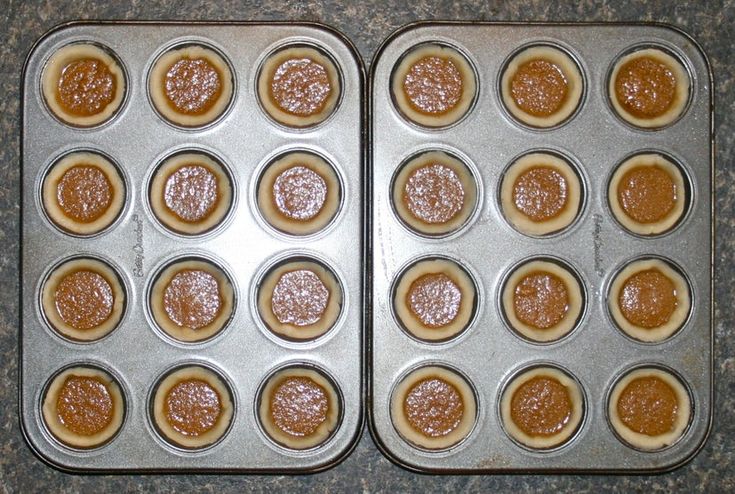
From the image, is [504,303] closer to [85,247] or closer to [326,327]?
[326,327]

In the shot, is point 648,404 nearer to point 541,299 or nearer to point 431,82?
point 541,299

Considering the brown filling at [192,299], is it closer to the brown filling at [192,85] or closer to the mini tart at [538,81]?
the brown filling at [192,85]

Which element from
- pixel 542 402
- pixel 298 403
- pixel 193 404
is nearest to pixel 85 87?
pixel 193 404

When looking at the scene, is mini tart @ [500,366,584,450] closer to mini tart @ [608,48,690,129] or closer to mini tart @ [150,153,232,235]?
mini tart @ [608,48,690,129]

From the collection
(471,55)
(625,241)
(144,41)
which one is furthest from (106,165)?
(625,241)

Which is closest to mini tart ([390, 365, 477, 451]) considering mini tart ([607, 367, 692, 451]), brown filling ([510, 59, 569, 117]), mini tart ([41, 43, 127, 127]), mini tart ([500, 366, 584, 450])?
mini tart ([500, 366, 584, 450])

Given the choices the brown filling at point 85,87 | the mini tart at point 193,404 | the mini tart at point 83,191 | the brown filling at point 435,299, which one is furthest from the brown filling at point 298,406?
the brown filling at point 85,87

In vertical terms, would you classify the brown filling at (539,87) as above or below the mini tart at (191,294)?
above
